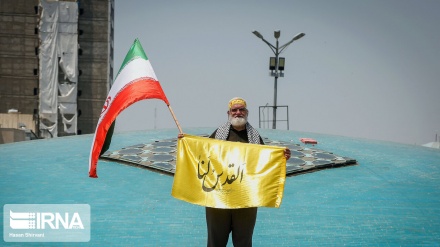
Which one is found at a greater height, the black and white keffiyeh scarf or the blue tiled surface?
the black and white keffiyeh scarf

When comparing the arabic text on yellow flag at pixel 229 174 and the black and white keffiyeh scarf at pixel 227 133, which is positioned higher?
the black and white keffiyeh scarf at pixel 227 133

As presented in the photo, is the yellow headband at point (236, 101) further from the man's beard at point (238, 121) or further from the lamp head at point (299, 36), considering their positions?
the lamp head at point (299, 36)

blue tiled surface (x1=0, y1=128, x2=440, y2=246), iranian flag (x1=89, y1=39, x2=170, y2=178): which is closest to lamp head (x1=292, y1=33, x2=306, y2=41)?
blue tiled surface (x1=0, y1=128, x2=440, y2=246)

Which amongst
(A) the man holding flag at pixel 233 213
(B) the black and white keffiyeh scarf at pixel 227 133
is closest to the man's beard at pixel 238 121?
(A) the man holding flag at pixel 233 213

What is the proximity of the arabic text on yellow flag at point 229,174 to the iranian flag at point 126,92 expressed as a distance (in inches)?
39.3

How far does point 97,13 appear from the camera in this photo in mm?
73062

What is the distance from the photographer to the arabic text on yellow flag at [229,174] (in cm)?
653

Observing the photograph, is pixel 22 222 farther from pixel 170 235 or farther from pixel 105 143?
pixel 105 143

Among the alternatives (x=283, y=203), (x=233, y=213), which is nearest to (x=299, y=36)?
(x=283, y=203)

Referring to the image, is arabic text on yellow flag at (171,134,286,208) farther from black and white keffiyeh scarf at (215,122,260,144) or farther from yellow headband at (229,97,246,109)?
yellow headband at (229,97,246,109)

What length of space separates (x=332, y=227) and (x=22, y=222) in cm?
600

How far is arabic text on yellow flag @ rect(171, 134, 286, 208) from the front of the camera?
653 centimetres

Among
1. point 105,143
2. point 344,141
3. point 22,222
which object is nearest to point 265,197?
point 105,143

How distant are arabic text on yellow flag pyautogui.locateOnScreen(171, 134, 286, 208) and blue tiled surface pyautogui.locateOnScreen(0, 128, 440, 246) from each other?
2.85 m
